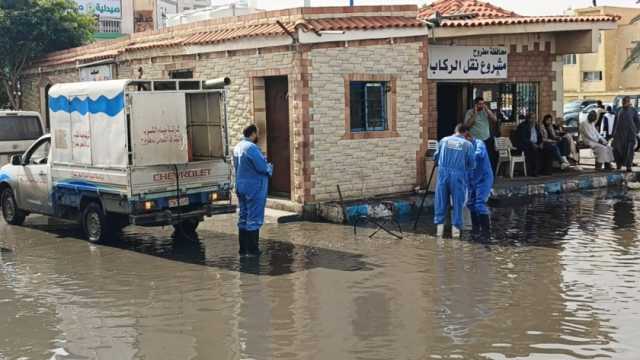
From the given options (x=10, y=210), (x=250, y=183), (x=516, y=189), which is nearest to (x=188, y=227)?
(x=250, y=183)

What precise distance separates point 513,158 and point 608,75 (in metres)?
37.0

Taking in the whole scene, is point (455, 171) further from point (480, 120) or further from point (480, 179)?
point (480, 120)

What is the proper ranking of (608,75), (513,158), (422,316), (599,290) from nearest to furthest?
(422,316) → (599,290) → (513,158) → (608,75)

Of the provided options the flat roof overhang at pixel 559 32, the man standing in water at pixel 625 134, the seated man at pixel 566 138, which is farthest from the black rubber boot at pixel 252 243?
the man standing in water at pixel 625 134

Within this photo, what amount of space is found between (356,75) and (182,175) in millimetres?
4267

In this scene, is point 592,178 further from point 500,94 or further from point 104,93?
point 104,93

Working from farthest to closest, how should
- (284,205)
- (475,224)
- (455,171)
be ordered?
(284,205), (475,224), (455,171)

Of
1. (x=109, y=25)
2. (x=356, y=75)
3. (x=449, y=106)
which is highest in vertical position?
(x=109, y=25)

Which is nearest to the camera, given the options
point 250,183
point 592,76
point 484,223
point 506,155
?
point 250,183

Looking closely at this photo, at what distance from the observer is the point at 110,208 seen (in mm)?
11891

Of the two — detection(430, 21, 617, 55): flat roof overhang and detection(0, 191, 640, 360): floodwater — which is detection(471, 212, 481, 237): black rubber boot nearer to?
detection(0, 191, 640, 360): floodwater

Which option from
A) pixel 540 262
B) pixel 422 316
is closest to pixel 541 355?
pixel 422 316

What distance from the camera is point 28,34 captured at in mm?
25719

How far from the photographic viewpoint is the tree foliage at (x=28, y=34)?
25391 mm
